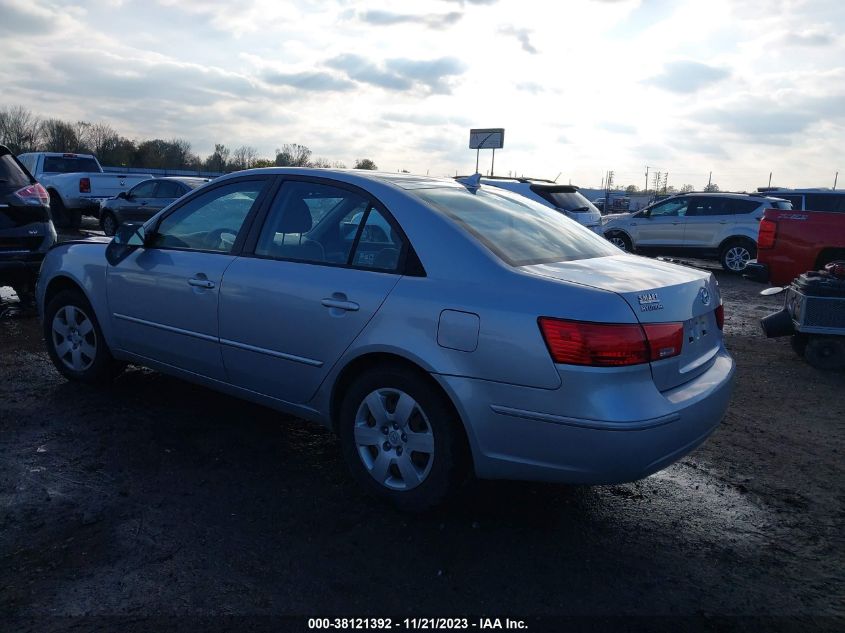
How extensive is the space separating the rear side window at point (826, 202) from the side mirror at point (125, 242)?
14.6m

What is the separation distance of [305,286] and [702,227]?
13.5 metres

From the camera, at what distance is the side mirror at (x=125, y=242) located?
4695 millimetres

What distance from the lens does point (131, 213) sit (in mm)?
17062

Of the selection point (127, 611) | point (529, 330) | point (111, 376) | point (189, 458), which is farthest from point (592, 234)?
point (111, 376)

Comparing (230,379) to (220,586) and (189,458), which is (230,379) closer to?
(189,458)

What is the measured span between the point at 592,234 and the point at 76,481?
10.7 ft

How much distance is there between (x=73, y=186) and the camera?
18266mm

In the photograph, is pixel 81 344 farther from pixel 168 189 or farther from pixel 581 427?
pixel 168 189

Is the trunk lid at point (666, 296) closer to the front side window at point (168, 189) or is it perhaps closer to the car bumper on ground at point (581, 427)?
the car bumper on ground at point (581, 427)

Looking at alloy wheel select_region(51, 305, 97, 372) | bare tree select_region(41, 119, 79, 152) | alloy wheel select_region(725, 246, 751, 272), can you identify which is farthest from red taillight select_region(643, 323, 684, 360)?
bare tree select_region(41, 119, 79, 152)

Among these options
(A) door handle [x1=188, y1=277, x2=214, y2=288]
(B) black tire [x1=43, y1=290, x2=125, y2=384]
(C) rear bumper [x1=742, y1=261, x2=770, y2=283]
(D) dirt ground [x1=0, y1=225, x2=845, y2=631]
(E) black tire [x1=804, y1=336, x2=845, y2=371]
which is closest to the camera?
(D) dirt ground [x1=0, y1=225, x2=845, y2=631]

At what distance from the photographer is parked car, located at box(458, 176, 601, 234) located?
13.1 meters

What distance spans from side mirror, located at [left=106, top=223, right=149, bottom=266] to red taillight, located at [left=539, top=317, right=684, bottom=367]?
9.82 feet

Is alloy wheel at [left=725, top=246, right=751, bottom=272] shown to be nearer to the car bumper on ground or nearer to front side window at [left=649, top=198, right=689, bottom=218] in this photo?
front side window at [left=649, top=198, right=689, bottom=218]
